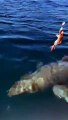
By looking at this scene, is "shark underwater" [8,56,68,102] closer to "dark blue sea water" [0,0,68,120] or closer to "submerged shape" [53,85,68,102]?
"submerged shape" [53,85,68,102]

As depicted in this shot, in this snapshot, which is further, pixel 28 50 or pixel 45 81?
pixel 28 50

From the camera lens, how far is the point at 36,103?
40.2ft

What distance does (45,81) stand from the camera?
12.9 m

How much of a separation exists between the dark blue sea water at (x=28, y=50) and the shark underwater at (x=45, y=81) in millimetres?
208

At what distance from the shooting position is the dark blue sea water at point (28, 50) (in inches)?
465

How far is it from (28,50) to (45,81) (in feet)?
10.6

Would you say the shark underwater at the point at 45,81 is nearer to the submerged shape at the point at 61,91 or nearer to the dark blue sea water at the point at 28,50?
the submerged shape at the point at 61,91

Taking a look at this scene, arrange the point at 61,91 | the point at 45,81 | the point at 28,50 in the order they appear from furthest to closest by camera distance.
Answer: the point at 28,50 < the point at 45,81 < the point at 61,91

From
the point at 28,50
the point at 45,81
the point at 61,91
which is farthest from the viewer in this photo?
the point at 28,50

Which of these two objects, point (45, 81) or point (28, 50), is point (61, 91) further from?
point (28, 50)

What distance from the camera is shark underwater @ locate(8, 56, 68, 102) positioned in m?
12.3

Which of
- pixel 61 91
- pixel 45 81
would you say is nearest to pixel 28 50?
pixel 45 81

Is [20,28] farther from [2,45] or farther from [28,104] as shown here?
[28,104]

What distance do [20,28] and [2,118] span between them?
28.8ft
